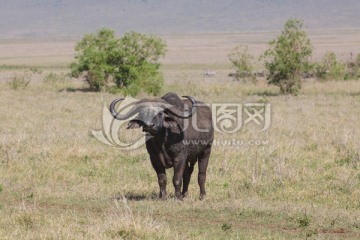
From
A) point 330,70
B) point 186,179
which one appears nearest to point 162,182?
point 186,179

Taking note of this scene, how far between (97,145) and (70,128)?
3.47m

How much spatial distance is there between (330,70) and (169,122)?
3003 cm

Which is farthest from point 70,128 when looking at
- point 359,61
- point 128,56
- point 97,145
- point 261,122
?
point 359,61

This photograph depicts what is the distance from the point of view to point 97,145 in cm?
1678

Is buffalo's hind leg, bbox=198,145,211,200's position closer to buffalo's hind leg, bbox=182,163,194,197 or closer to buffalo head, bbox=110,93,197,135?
buffalo's hind leg, bbox=182,163,194,197

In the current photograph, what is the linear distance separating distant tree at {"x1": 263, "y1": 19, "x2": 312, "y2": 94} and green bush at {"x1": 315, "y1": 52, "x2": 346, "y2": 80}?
5.50m

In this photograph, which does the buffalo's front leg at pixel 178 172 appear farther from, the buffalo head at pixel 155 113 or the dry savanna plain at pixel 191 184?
the buffalo head at pixel 155 113

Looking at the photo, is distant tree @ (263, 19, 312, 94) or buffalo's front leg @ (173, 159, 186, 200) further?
distant tree @ (263, 19, 312, 94)

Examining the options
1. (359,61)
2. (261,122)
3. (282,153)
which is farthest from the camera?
(359,61)

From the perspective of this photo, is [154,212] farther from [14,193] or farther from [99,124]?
[99,124]

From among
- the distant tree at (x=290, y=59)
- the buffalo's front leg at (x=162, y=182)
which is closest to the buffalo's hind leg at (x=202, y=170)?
the buffalo's front leg at (x=162, y=182)

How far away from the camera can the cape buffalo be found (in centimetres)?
1062

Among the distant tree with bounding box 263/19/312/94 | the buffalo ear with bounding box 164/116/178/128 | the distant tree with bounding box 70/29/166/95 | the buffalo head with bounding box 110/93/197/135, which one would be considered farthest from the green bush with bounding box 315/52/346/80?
the buffalo ear with bounding box 164/116/178/128

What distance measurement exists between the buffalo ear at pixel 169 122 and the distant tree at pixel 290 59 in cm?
2251
